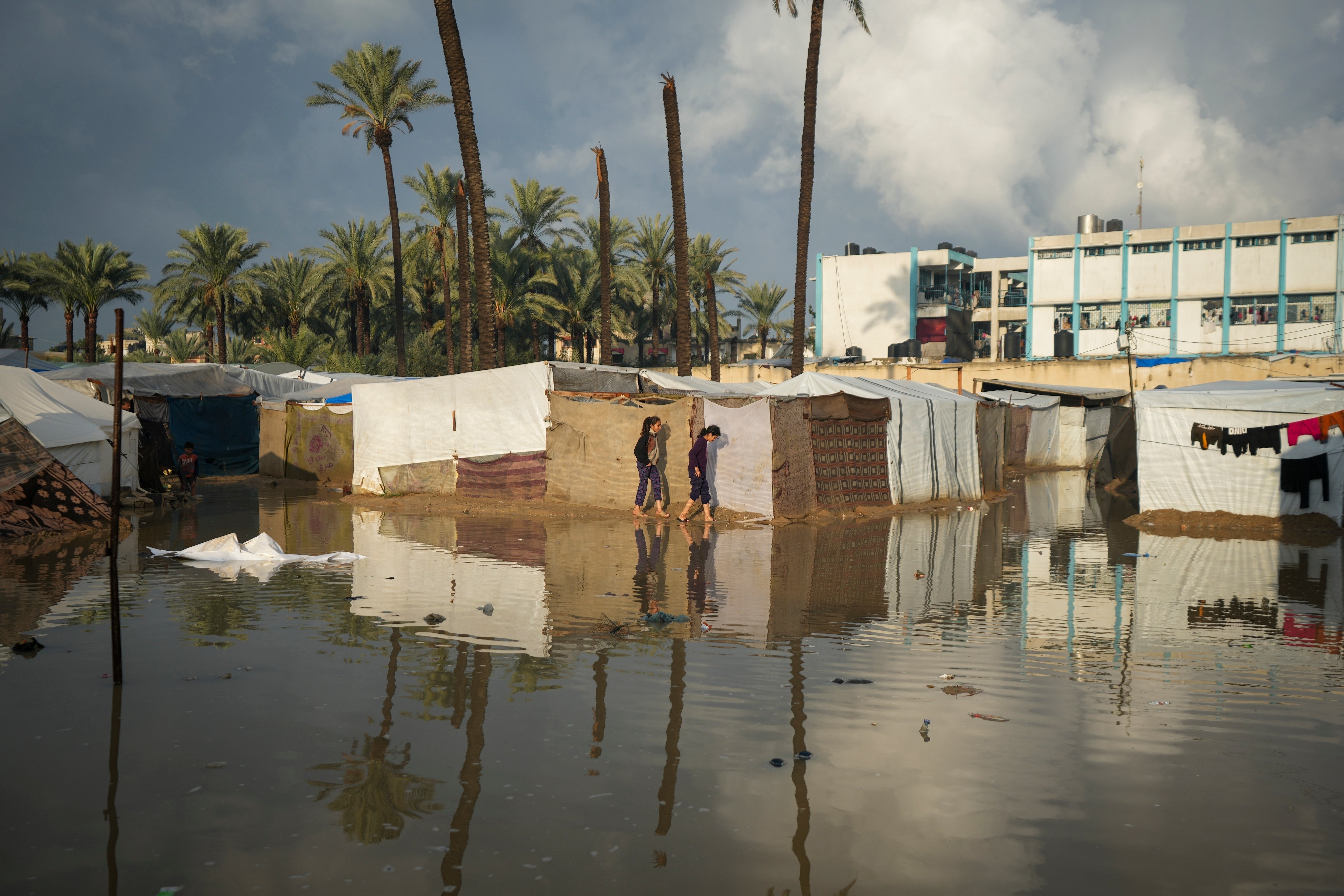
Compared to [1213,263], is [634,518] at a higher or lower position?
lower

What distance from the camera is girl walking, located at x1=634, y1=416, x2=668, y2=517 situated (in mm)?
15320

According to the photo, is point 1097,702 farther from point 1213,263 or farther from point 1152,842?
point 1213,263

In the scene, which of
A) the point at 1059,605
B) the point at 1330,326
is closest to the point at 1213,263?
the point at 1330,326

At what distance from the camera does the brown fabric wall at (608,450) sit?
53.2 ft

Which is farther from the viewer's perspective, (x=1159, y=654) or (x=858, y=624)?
(x=858, y=624)

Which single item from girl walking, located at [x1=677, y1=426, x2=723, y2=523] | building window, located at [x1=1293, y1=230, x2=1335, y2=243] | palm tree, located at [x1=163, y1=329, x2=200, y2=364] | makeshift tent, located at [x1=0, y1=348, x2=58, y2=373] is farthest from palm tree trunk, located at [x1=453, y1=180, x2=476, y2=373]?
building window, located at [x1=1293, y1=230, x2=1335, y2=243]

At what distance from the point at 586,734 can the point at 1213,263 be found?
180ft

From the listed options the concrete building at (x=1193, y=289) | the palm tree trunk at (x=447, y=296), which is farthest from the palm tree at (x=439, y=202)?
the concrete building at (x=1193, y=289)

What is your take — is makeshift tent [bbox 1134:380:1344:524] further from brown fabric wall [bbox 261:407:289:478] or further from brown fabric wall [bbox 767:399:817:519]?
brown fabric wall [bbox 261:407:289:478]

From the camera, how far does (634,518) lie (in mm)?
15586

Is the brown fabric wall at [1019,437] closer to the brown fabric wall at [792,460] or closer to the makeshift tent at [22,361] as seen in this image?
the brown fabric wall at [792,460]

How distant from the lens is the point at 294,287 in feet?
144

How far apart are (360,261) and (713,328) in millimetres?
16223

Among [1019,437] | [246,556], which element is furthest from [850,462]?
[1019,437]
